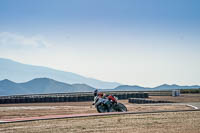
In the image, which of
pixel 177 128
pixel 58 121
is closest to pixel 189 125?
pixel 177 128

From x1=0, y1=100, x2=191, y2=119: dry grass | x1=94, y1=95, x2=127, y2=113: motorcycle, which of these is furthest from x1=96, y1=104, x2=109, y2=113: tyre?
x1=0, y1=100, x2=191, y2=119: dry grass

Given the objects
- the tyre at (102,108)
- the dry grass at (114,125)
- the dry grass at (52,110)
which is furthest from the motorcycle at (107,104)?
the dry grass at (114,125)

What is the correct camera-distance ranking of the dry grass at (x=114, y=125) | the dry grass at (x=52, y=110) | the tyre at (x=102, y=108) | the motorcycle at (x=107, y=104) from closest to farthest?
the dry grass at (x=114, y=125) < the motorcycle at (x=107, y=104) < the tyre at (x=102, y=108) < the dry grass at (x=52, y=110)

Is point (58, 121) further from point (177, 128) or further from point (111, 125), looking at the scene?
point (177, 128)

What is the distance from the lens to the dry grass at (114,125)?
1609 centimetres

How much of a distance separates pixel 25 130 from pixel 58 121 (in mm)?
3173

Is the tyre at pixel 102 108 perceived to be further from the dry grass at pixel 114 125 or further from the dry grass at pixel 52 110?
the dry grass at pixel 114 125

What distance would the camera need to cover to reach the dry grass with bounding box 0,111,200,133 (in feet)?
52.8

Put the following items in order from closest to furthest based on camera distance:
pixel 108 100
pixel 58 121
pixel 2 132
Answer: pixel 2 132
pixel 58 121
pixel 108 100

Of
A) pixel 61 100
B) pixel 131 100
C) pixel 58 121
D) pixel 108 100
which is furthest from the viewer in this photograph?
pixel 61 100

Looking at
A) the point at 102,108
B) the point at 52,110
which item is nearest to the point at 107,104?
the point at 102,108

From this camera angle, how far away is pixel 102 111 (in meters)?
23.8

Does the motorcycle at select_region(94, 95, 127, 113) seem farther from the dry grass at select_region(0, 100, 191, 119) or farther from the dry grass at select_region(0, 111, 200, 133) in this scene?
the dry grass at select_region(0, 111, 200, 133)

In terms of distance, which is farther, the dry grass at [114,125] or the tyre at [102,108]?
the tyre at [102,108]
